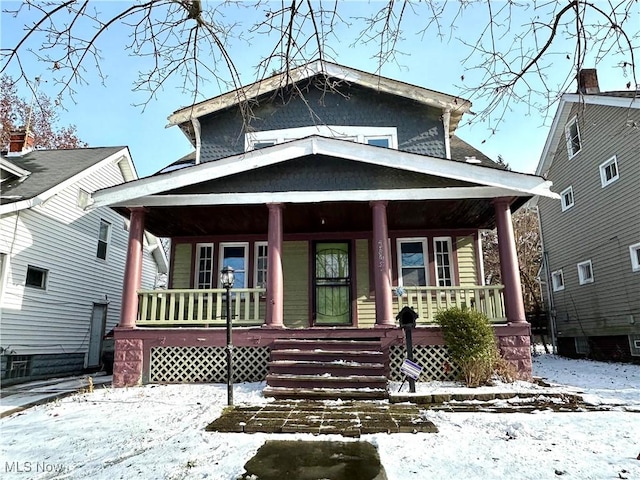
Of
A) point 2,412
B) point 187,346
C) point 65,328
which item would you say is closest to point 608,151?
point 187,346

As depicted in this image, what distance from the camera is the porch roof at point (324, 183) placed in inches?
328

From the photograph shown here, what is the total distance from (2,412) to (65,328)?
19.7ft

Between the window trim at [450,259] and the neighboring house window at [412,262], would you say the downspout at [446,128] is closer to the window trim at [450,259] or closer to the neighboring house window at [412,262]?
the window trim at [450,259]

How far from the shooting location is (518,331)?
7992 mm

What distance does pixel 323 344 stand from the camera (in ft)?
25.7

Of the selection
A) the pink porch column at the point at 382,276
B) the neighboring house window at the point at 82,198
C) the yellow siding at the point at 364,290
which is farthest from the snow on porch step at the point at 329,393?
the neighboring house window at the point at 82,198

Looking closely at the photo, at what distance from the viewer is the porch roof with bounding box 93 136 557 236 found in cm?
834

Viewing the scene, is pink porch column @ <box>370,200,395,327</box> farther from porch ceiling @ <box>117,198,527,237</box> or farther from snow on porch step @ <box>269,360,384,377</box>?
snow on porch step @ <box>269,360,384,377</box>

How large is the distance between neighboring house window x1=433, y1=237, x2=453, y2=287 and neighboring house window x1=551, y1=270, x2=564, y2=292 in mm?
7452

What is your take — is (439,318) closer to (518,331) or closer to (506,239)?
(518,331)

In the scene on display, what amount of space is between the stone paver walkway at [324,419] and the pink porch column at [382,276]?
→ 6.82ft

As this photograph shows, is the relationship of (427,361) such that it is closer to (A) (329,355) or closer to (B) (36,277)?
(A) (329,355)

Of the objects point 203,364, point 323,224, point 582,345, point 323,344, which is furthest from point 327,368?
point 582,345

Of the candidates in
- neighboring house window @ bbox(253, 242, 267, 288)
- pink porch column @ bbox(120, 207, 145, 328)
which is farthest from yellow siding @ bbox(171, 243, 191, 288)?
pink porch column @ bbox(120, 207, 145, 328)
